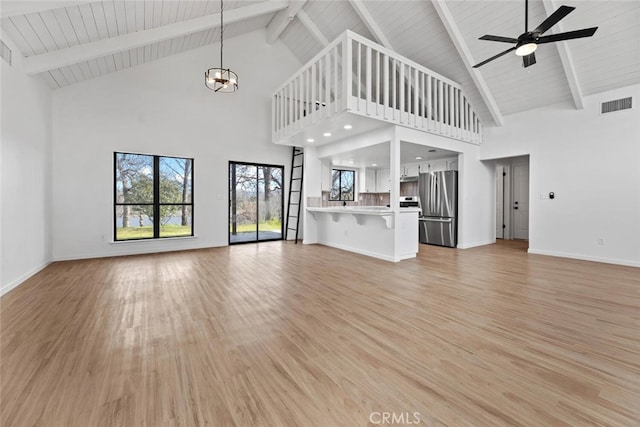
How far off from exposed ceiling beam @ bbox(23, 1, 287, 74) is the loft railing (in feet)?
5.81

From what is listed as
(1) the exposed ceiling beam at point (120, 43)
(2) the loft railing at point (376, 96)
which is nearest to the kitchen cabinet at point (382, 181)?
(2) the loft railing at point (376, 96)

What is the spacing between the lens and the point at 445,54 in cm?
546

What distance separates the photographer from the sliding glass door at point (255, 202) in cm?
704

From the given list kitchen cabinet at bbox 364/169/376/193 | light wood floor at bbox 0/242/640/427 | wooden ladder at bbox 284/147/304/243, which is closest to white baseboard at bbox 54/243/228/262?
light wood floor at bbox 0/242/640/427

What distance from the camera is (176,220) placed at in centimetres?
615

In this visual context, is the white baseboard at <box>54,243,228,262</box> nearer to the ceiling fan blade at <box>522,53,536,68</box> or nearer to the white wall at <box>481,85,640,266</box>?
the ceiling fan blade at <box>522,53,536,68</box>

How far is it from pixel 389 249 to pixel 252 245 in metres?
3.56

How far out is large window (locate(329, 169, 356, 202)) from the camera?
8703 mm

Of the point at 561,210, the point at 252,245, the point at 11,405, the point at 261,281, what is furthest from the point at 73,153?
the point at 561,210

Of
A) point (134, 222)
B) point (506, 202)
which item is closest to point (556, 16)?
point (506, 202)

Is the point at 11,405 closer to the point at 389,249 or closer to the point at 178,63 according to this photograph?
the point at 389,249

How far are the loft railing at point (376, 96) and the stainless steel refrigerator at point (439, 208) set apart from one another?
3.71 ft

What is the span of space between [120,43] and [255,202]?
165 inches

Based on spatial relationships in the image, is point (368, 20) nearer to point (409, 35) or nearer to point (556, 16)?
point (409, 35)
